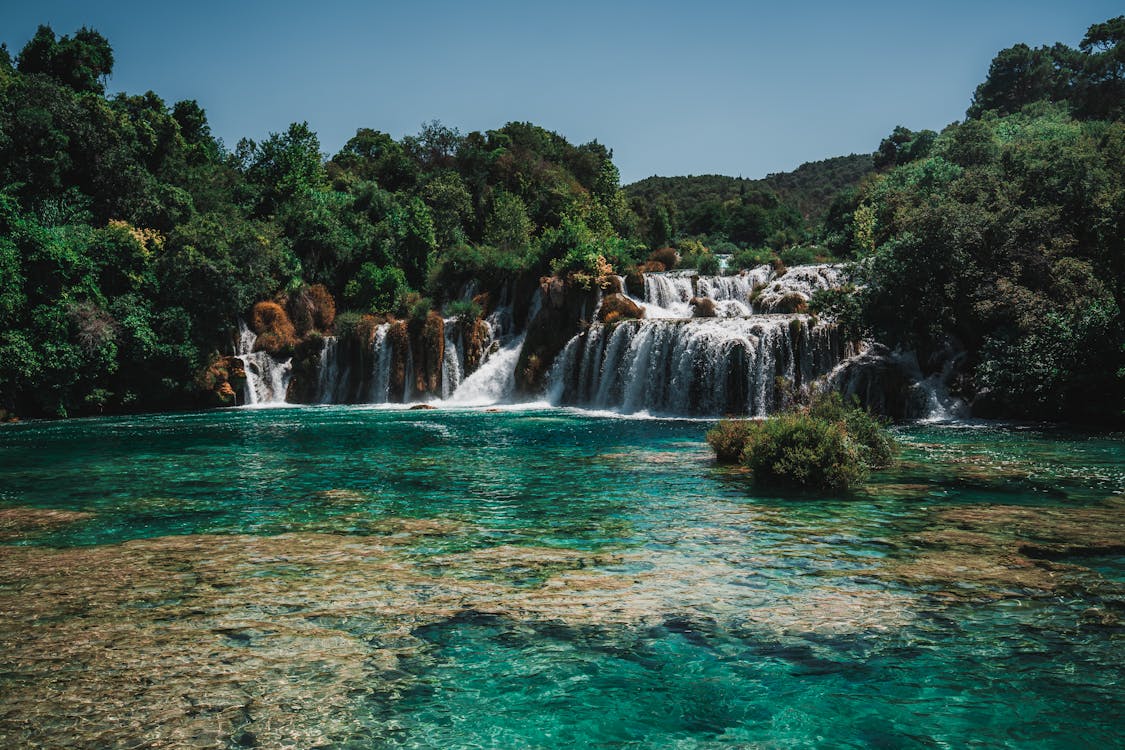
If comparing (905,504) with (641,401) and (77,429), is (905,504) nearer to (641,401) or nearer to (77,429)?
(641,401)

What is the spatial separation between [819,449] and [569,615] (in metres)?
7.47

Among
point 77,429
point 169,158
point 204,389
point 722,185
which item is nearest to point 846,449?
point 77,429

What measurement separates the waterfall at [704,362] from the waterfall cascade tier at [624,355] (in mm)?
40

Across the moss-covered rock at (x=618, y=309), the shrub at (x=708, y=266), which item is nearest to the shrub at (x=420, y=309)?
the moss-covered rock at (x=618, y=309)

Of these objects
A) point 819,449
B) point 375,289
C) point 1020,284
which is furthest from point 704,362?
point 375,289

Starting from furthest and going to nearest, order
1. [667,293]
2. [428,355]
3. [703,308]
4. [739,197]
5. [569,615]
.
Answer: [739,197], [428,355], [667,293], [703,308], [569,615]

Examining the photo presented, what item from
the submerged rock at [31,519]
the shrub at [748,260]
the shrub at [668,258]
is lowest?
the submerged rock at [31,519]

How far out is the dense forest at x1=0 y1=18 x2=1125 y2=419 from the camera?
24.5 metres

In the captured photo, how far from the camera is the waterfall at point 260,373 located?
3988cm

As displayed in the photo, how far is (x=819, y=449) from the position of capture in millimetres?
12992

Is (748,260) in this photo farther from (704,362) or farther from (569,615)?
(569,615)

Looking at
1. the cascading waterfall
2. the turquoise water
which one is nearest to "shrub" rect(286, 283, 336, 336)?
the cascading waterfall

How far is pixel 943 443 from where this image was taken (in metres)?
19.1

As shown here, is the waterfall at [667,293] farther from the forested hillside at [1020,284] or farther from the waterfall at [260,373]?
the waterfall at [260,373]
